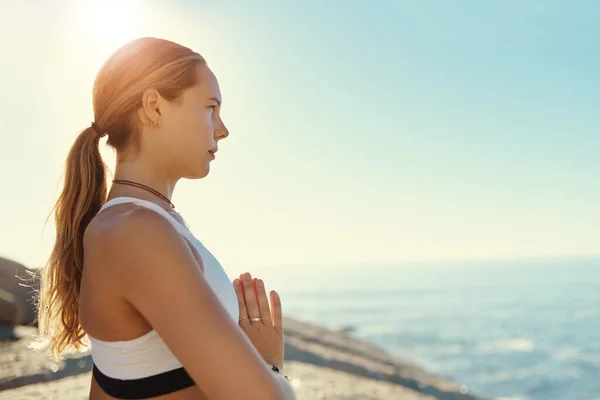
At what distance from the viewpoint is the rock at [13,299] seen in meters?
7.73

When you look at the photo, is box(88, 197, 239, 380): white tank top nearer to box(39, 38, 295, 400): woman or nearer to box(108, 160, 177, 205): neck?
box(39, 38, 295, 400): woman

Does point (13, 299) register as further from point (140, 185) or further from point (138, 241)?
point (138, 241)

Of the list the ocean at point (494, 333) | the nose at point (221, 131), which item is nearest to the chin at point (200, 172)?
the nose at point (221, 131)

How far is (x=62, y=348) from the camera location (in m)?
2.40

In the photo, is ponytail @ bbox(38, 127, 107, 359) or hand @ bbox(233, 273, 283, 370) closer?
hand @ bbox(233, 273, 283, 370)

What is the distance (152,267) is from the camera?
4.98ft

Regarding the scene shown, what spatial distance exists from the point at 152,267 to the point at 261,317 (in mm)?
600

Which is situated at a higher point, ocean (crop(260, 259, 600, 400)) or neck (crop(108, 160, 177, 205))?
neck (crop(108, 160, 177, 205))

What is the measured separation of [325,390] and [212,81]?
17.8 ft

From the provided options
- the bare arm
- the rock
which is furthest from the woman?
the rock

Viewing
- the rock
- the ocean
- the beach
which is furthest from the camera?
the ocean

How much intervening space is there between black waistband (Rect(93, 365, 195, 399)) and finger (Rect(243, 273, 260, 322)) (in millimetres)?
354

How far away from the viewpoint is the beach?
5766 mm

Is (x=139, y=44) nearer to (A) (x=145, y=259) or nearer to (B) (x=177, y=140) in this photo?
(B) (x=177, y=140)
